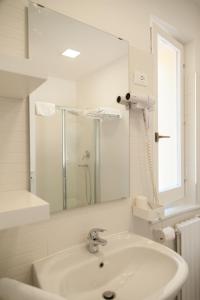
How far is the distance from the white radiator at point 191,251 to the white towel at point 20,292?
4.18 feet

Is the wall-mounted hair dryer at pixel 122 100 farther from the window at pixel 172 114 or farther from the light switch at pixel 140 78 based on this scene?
the window at pixel 172 114

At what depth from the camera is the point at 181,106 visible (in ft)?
7.19

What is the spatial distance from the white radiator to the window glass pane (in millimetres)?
383

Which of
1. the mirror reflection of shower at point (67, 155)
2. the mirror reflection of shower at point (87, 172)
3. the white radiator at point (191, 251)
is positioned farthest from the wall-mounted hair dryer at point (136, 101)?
the white radiator at point (191, 251)

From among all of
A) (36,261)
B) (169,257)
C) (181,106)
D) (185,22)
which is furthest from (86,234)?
(185,22)

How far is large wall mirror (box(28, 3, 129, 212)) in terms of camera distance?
1.13 meters

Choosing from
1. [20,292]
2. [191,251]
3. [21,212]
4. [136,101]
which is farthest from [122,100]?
[191,251]

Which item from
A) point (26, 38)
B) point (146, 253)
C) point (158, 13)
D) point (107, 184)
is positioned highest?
point (158, 13)

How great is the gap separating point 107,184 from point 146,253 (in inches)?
17.7

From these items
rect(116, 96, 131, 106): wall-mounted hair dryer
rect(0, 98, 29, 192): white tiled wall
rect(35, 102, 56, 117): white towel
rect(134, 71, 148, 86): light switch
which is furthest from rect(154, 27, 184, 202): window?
rect(0, 98, 29, 192): white tiled wall

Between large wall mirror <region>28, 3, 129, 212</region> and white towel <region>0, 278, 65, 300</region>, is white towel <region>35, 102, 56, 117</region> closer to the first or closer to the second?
large wall mirror <region>28, 3, 129, 212</region>

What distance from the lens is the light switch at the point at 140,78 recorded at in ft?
5.10

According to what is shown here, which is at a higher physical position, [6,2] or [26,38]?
[6,2]

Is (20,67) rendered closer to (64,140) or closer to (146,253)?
(64,140)
